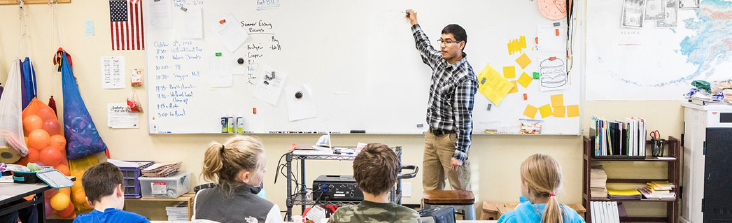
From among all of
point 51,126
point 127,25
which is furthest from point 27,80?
point 127,25

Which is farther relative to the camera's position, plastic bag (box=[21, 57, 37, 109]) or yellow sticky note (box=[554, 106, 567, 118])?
plastic bag (box=[21, 57, 37, 109])

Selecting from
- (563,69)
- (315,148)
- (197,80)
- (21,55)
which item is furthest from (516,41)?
(21,55)

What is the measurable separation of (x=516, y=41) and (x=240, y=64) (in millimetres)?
2055

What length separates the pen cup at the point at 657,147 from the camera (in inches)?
179

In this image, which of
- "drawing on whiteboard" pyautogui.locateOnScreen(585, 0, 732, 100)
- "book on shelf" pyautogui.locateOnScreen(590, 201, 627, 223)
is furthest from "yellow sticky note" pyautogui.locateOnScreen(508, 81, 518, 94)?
"book on shelf" pyautogui.locateOnScreen(590, 201, 627, 223)

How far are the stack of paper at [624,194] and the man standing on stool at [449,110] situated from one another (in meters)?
1.05

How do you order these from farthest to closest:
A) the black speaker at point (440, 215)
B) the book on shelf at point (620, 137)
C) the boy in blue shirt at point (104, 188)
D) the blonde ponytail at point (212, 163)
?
the book on shelf at point (620, 137), the black speaker at point (440, 215), the boy in blue shirt at point (104, 188), the blonde ponytail at point (212, 163)

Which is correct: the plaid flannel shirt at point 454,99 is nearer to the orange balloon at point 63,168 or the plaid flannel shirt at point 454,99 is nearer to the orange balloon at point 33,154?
the orange balloon at point 63,168

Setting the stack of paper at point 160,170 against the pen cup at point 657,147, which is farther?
the stack of paper at point 160,170

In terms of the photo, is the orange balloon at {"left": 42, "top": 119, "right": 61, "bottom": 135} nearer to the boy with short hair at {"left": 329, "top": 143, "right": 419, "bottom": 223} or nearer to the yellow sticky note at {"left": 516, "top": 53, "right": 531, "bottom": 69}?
the boy with short hair at {"left": 329, "top": 143, "right": 419, "bottom": 223}

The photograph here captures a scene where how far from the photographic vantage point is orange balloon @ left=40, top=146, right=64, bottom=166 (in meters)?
4.73

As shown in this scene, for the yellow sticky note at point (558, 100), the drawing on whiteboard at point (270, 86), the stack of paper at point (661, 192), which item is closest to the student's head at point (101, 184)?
the drawing on whiteboard at point (270, 86)

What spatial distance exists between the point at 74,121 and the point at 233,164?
2.83 metres

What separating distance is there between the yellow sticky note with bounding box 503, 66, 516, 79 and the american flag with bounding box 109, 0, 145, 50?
9.01ft
